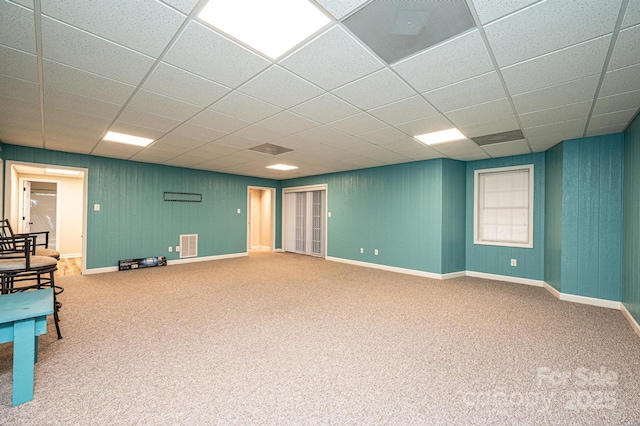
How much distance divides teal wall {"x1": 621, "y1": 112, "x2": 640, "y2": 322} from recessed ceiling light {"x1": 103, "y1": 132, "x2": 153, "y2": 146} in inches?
248

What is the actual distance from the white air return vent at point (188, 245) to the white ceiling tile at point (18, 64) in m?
4.86

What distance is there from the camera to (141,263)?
6086mm

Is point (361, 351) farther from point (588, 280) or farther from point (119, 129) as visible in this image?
point (119, 129)

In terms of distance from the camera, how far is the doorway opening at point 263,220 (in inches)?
359

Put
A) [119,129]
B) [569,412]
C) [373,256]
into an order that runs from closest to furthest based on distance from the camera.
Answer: [569,412], [119,129], [373,256]

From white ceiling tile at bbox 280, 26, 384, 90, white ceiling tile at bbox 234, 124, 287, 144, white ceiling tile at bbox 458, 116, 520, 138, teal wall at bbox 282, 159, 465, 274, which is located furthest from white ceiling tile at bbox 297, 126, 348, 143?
teal wall at bbox 282, 159, 465, 274

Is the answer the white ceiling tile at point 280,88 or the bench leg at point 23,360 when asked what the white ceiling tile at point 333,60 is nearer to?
the white ceiling tile at point 280,88

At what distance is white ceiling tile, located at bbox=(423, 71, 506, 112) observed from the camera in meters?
2.41

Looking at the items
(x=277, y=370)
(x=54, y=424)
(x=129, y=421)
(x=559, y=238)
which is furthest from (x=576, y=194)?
(x=54, y=424)

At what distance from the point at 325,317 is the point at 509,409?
74.8 inches

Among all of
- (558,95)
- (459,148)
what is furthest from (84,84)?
(459,148)

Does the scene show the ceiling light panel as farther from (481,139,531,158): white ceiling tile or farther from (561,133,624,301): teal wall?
(561,133,624,301): teal wall

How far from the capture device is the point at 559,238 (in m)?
4.21

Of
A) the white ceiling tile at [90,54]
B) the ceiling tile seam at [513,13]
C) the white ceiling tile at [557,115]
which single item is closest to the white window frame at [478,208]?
the white ceiling tile at [557,115]
